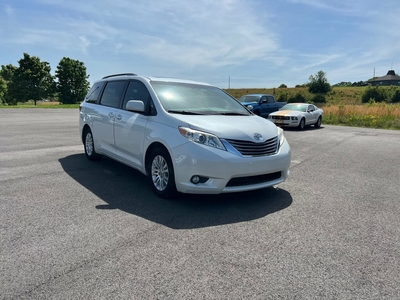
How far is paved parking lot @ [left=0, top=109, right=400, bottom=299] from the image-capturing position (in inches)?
96.4

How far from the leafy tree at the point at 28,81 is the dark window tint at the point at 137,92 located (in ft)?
209

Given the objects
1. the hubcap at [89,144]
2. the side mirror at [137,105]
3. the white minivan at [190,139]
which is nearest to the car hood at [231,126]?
the white minivan at [190,139]

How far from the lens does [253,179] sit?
170 inches

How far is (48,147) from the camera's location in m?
8.71

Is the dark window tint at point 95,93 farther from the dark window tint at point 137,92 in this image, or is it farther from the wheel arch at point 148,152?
the wheel arch at point 148,152

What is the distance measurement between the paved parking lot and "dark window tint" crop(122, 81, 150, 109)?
1.44 metres

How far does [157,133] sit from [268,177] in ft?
5.68

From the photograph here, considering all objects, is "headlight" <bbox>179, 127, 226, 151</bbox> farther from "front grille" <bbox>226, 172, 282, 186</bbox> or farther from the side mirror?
the side mirror

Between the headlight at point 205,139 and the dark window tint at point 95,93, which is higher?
the dark window tint at point 95,93

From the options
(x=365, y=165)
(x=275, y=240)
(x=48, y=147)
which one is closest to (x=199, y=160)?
(x=275, y=240)

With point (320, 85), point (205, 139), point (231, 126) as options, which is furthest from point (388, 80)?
point (205, 139)

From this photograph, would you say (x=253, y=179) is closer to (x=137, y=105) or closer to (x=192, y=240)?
(x=192, y=240)

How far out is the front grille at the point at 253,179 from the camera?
4.17 meters

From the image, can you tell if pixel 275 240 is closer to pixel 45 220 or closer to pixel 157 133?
pixel 157 133
